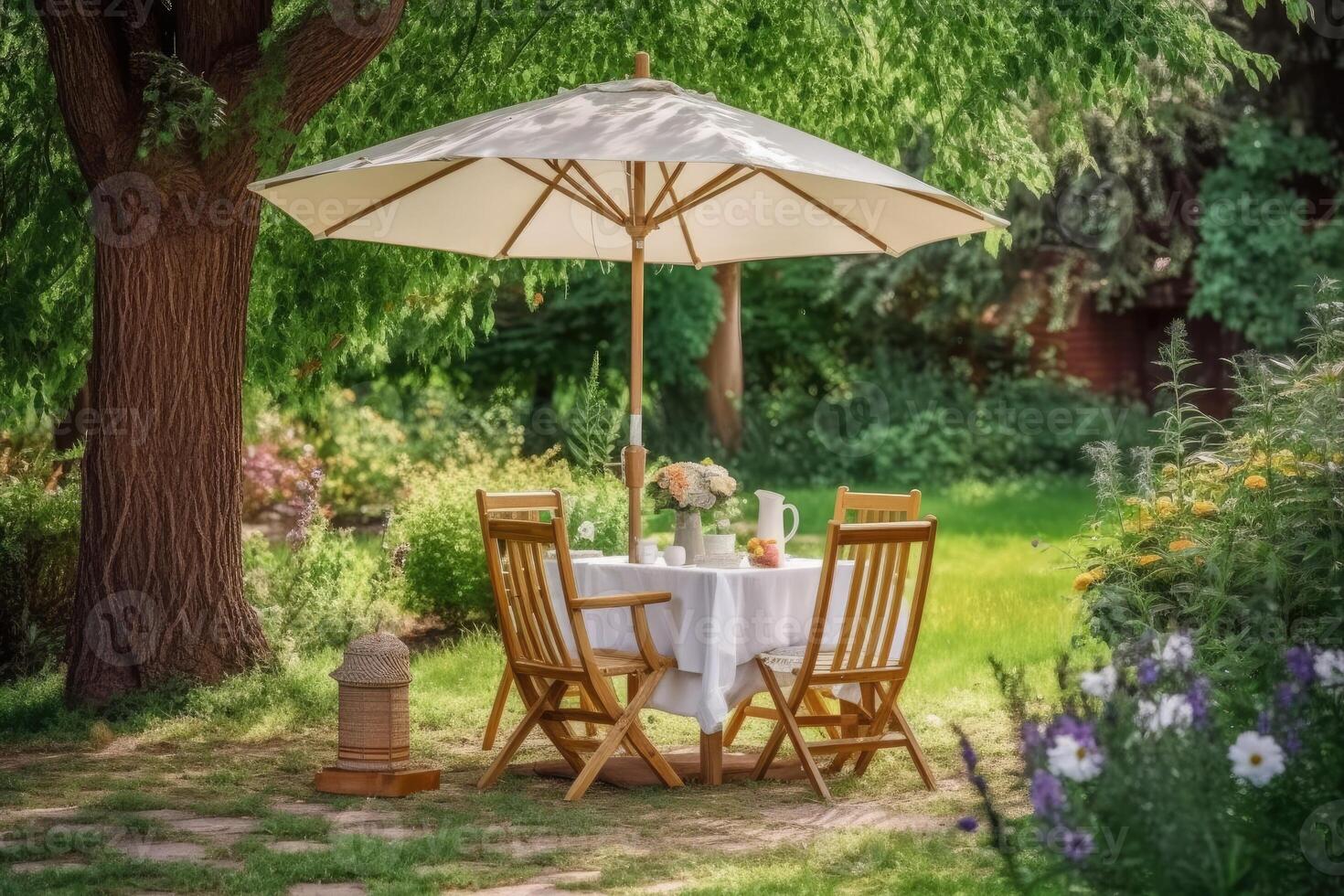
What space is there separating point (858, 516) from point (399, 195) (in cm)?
246

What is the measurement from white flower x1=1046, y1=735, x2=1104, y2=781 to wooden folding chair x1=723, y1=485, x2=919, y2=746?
338 centimetres

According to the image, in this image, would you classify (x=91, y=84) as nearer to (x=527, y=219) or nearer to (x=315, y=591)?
(x=527, y=219)

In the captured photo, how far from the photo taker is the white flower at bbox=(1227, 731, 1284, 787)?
135 inches

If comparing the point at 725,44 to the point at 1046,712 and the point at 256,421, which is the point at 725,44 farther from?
the point at 256,421

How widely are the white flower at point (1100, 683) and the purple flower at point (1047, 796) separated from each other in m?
0.49

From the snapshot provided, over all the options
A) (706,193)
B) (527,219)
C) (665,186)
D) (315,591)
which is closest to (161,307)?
(527,219)

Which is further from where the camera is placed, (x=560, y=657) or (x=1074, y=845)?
(x=560, y=657)

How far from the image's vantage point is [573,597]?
6156 millimetres

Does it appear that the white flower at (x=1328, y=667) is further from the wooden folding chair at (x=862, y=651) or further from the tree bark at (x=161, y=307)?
the tree bark at (x=161, y=307)

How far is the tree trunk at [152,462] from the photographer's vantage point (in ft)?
25.9

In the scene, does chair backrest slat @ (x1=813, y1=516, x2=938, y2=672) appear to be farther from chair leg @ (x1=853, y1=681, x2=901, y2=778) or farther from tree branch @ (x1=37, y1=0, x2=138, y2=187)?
tree branch @ (x1=37, y1=0, x2=138, y2=187)

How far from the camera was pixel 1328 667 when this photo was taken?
12.8ft

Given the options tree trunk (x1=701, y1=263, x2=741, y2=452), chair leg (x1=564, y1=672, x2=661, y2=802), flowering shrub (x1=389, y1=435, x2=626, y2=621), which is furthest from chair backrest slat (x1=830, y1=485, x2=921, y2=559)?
tree trunk (x1=701, y1=263, x2=741, y2=452)

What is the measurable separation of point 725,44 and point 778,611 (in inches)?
174
